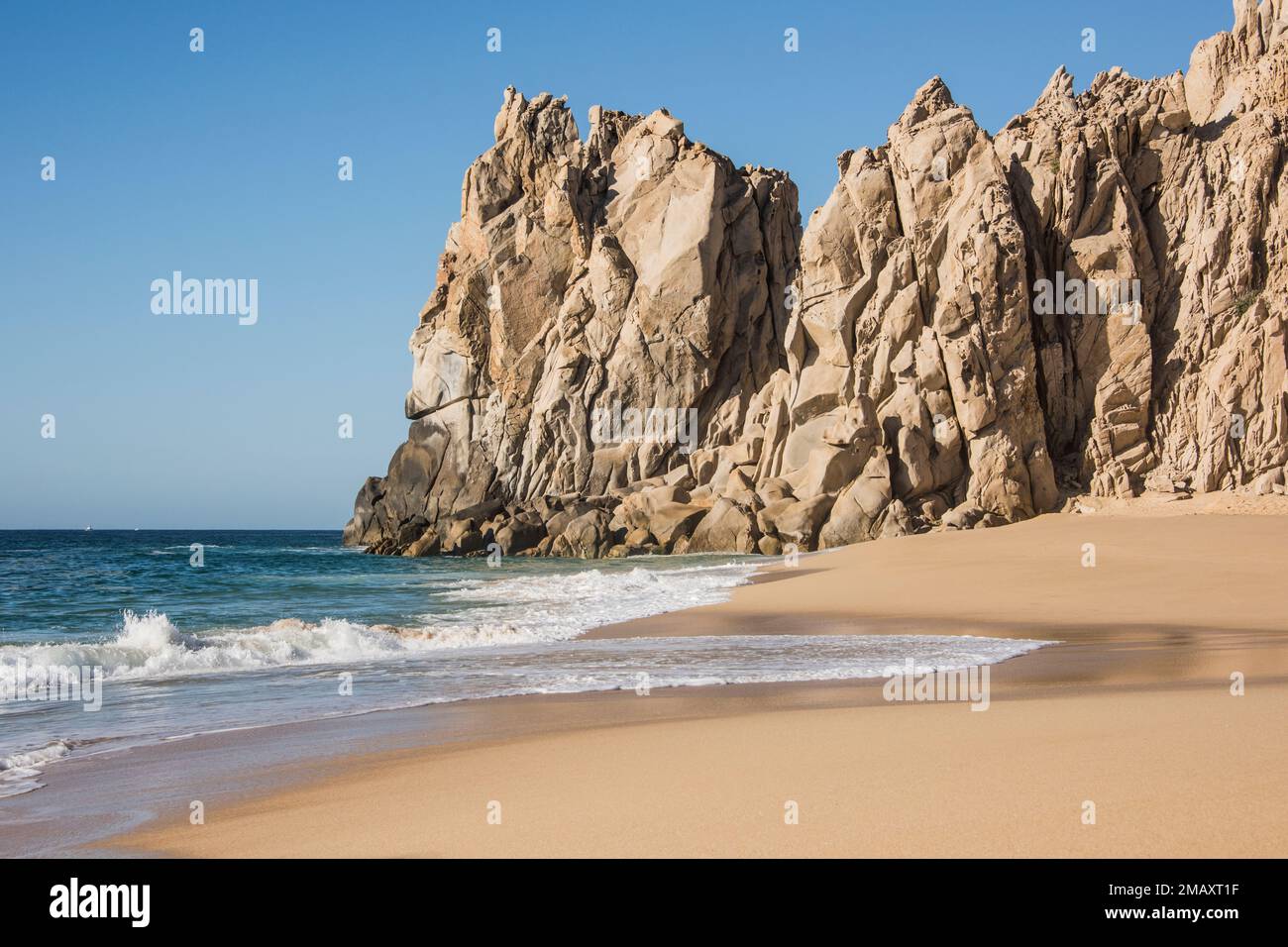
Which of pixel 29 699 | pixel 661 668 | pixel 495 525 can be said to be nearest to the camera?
pixel 29 699

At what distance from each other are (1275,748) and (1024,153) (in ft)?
132

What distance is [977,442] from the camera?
1465 inches

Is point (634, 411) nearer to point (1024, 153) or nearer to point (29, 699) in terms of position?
point (1024, 153)

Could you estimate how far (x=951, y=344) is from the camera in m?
38.0

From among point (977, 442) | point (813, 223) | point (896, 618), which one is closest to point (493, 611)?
point (896, 618)

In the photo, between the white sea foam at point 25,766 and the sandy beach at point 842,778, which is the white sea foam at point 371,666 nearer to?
the white sea foam at point 25,766

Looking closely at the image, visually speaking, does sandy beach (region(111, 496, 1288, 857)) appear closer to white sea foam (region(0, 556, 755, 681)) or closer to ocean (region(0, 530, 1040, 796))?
ocean (region(0, 530, 1040, 796))

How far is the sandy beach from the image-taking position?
4.22 metres

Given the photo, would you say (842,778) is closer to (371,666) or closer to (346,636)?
(371,666)

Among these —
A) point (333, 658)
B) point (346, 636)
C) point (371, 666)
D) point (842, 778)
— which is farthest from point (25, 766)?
point (346, 636)

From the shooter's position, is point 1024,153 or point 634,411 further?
point 634,411

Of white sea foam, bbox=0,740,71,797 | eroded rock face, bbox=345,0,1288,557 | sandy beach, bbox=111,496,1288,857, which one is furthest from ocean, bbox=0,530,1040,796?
eroded rock face, bbox=345,0,1288,557

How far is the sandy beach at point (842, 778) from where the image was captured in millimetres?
4223

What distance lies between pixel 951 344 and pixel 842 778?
3491cm
